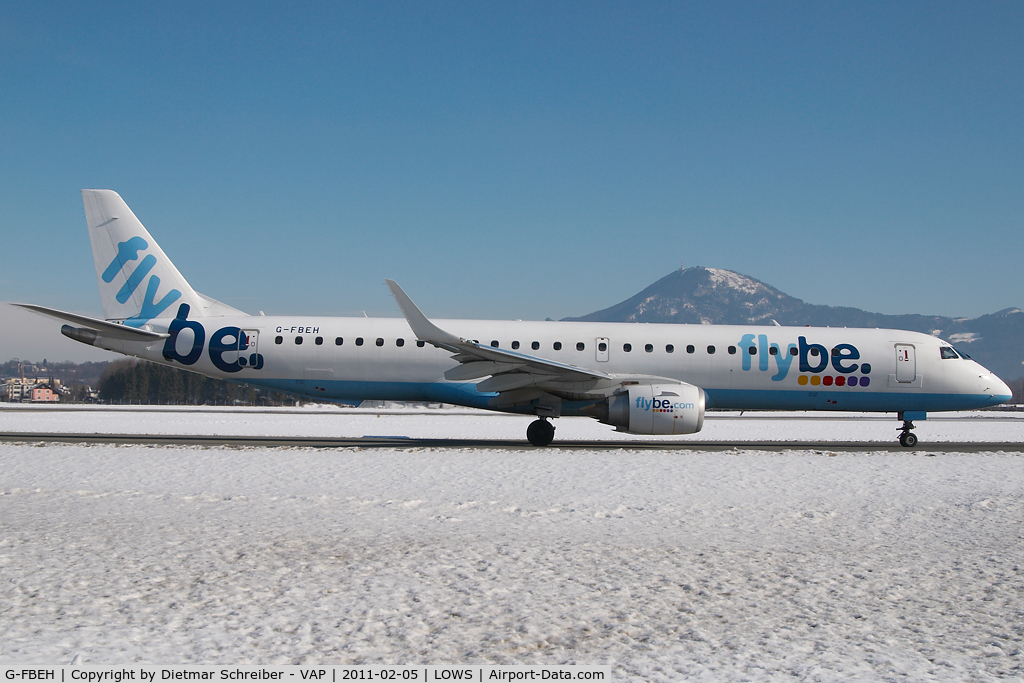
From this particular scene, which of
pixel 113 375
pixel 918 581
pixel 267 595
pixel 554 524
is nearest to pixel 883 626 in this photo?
pixel 918 581

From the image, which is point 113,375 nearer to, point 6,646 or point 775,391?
point 775,391

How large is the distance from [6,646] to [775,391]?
59.5 feet

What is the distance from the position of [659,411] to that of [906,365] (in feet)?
27.9

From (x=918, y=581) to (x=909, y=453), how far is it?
12072 mm

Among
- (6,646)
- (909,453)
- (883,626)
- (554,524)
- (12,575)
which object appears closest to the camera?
(6,646)

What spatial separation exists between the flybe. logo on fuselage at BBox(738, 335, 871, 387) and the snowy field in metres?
7.27

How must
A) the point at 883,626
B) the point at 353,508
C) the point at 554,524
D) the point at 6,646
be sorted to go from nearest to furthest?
the point at 6,646 < the point at 883,626 < the point at 554,524 < the point at 353,508

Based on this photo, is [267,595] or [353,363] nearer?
[267,595]

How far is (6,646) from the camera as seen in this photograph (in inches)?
176

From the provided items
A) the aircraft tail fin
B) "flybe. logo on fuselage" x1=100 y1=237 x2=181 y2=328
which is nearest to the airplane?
"flybe. logo on fuselage" x1=100 y1=237 x2=181 y2=328

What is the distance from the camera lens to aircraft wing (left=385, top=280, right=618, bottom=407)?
16016mm

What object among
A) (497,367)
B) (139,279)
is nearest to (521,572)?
(497,367)

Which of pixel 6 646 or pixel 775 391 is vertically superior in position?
pixel 775 391

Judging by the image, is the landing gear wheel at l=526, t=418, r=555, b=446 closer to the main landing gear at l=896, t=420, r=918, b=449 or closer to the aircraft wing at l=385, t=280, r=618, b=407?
the aircraft wing at l=385, t=280, r=618, b=407
